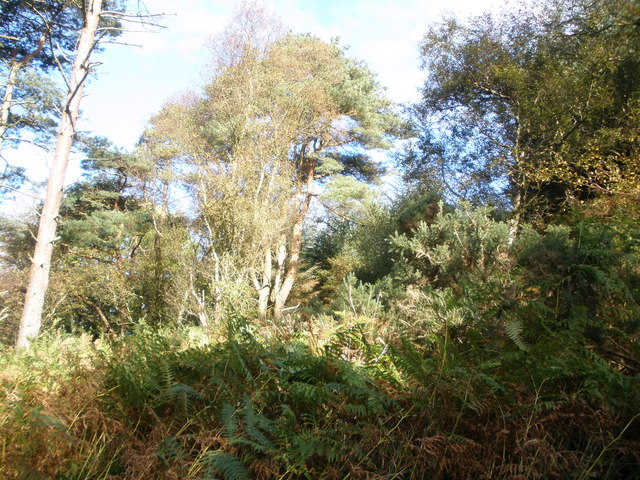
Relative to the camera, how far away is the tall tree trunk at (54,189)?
795cm

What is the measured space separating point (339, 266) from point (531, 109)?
9.89 m

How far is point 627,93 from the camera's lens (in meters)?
9.52

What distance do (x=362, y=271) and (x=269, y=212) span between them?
3.16 m

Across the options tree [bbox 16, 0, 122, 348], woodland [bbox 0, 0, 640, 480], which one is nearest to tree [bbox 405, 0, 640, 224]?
woodland [bbox 0, 0, 640, 480]

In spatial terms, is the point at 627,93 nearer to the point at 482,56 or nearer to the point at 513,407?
the point at 482,56

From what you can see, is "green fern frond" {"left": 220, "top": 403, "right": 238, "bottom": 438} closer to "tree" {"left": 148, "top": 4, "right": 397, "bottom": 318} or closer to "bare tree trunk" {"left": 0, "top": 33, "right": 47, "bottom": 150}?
"tree" {"left": 148, "top": 4, "right": 397, "bottom": 318}

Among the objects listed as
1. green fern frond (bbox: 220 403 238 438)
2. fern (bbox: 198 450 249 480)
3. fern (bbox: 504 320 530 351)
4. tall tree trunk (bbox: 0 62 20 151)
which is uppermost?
tall tree trunk (bbox: 0 62 20 151)

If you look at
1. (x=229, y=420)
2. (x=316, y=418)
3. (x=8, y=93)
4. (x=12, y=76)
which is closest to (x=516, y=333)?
(x=316, y=418)

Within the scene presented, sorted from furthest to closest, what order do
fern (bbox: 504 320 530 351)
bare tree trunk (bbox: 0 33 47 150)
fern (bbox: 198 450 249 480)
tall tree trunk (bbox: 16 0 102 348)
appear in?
bare tree trunk (bbox: 0 33 47 150)
tall tree trunk (bbox: 16 0 102 348)
fern (bbox: 504 320 530 351)
fern (bbox: 198 450 249 480)

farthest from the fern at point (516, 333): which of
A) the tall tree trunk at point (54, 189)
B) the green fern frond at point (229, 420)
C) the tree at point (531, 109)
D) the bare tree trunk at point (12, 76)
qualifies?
the bare tree trunk at point (12, 76)

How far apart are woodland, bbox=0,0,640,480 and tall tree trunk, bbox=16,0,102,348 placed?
0.17ft

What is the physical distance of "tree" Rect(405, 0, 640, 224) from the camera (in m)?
8.84

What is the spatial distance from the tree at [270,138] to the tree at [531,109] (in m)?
3.61

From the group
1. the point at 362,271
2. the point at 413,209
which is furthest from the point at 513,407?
the point at 362,271
